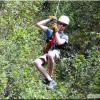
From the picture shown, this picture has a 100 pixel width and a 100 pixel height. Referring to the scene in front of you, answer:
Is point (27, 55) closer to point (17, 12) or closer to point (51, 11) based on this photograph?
point (17, 12)

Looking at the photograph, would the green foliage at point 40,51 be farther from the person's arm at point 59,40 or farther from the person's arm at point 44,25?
the person's arm at point 44,25

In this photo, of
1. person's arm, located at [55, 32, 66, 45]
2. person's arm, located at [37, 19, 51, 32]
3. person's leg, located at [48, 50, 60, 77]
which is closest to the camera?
person's arm, located at [55, 32, 66, 45]

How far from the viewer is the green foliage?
10.1 metres

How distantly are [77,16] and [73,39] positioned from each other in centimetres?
194

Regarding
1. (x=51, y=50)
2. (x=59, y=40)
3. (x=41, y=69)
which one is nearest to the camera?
(x=59, y=40)

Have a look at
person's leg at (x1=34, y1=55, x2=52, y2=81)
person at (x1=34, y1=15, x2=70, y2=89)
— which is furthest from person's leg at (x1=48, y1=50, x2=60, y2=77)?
person's leg at (x1=34, y1=55, x2=52, y2=81)

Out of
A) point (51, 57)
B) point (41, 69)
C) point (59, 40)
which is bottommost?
point (41, 69)

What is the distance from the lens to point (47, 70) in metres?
10.2

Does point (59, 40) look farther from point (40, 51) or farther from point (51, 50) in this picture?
point (40, 51)

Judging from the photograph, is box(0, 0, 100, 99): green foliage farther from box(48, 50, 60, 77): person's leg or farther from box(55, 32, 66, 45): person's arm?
box(55, 32, 66, 45): person's arm

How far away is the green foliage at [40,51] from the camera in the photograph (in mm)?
10125

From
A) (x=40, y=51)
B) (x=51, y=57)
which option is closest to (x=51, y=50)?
(x=51, y=57)

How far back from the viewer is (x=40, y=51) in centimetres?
1614

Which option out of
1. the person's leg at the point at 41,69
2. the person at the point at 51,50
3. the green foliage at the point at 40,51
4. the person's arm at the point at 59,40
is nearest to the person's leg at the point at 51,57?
the person at the point at 51,50
